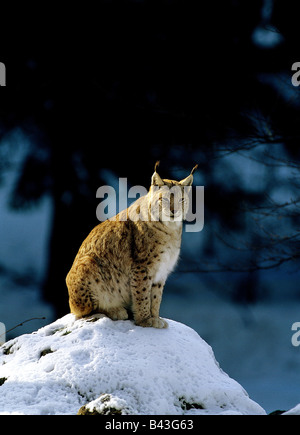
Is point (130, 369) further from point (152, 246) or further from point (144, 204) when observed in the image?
point (144, 204)

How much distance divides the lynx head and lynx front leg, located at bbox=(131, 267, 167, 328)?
24.0 inches

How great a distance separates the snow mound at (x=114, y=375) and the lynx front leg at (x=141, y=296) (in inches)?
4.1

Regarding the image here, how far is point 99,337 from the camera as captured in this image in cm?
459

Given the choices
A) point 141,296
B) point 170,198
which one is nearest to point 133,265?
point 141,296

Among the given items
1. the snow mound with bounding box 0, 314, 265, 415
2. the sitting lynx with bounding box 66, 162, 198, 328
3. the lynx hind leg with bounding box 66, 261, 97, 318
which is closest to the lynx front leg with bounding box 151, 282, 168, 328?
the sitting lynx with bounding box 66, 162, 198, 328

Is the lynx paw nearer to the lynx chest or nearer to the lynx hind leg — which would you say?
the lynx chest

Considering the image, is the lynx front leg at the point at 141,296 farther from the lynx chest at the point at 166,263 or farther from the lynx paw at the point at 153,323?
the lynx chest at the point at 166,263

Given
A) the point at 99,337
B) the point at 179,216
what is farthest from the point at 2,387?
the point at 179,216

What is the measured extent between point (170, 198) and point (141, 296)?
41.3 inches

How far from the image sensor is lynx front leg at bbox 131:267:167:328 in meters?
4.75

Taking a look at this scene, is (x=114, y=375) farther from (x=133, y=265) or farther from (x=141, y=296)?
(x=133, y=265)

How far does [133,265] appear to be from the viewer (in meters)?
4.79
